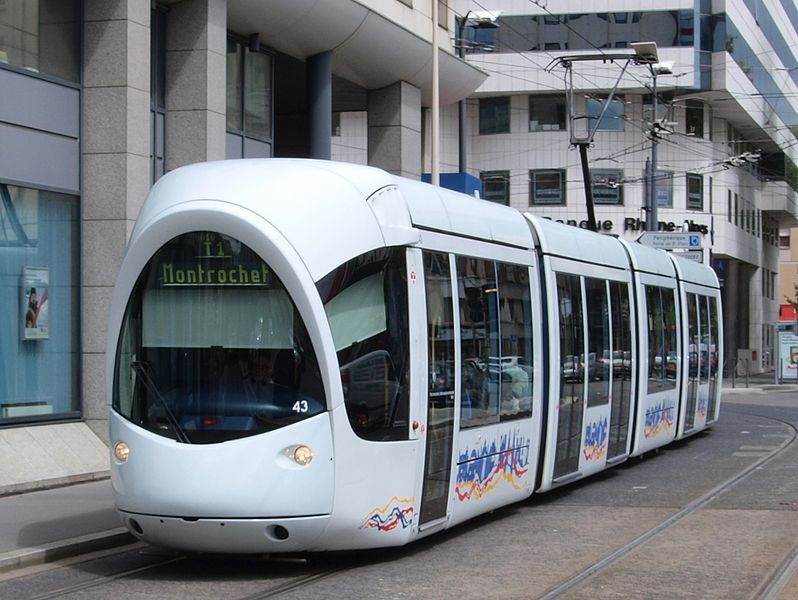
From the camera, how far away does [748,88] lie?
5559cm

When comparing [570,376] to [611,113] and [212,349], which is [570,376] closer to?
[212,349]

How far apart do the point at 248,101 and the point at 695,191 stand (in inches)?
1468

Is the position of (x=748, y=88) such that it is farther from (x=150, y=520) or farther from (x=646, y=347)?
(x=150, y=520)

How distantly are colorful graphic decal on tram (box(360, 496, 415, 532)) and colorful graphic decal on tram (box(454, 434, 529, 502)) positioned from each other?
1.01m

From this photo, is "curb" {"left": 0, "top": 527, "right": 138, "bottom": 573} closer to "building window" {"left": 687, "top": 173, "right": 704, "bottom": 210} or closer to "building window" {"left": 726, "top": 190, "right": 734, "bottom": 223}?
"building window" {"left": 687, "top": 173, "right": 704, "bottom": 210}

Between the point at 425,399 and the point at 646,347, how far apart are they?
26.8 feet

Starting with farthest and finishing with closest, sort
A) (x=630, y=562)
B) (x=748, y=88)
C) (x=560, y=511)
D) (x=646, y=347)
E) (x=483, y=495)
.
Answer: (x=748, y=88)
(x=646, y=347)
(x=560, y=511)
(x=483, y=495)
(x=630, y=562)

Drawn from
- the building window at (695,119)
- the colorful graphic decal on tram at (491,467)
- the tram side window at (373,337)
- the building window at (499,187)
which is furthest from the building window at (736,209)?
the tram side window at (373,337)

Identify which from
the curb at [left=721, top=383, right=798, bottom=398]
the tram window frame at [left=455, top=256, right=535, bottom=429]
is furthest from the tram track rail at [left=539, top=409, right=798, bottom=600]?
the curb at [left=721, top=383, right=798, bottom=398]

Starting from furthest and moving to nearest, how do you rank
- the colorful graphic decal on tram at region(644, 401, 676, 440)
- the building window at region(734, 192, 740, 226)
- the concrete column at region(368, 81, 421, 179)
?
the building window at region(734, 192, 740, 226) < the concrete column at region(368, 81, 421, 179) < the colorful graphic decal on tram at region(644, 401, 676, 440)

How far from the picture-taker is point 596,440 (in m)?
15.4

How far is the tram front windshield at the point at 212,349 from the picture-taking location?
9.35m

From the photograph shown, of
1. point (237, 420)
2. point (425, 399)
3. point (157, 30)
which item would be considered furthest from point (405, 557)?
point (157, 30)

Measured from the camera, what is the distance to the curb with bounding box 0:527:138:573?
10.2m
